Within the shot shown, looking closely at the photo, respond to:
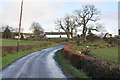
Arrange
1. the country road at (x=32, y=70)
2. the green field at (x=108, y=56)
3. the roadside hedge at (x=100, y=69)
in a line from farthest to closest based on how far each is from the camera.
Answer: the green field at (x=108, y=56), the country road at (x=32, y=70), the roadside hedge at (x=100, y=69)

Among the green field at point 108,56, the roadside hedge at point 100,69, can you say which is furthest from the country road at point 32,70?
the green field at point 108,56

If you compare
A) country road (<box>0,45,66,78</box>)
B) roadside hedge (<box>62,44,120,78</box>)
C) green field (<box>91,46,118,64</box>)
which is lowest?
green field (<box>91,46,118,64</box>)

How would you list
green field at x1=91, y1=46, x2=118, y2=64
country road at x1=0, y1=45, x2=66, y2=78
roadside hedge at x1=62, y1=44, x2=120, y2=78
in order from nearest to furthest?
roadside hedge at x1=62, y1=44, x2=120, y2=78, country road at x1=0, y1=45, x2=66, y2=78, green field at x1=91, y1=46, x2=118, y2=64

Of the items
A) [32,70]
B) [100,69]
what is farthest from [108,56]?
[100,69]

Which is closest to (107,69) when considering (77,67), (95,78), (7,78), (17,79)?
(95,78)

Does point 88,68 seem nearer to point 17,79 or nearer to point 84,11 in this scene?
point 17,79

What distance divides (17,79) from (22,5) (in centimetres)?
2097

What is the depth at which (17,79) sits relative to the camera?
373 inches

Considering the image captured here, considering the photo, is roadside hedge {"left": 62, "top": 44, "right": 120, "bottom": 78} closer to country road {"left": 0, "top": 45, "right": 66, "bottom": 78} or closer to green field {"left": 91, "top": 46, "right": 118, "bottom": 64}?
country road {"left": 0, "top": 45, "right": 66, "bottom": 78}

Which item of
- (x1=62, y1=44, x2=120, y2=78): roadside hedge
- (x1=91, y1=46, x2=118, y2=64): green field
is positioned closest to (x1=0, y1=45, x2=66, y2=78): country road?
(x1=62, y1=44, x2=120, y2=78): roadside hedge

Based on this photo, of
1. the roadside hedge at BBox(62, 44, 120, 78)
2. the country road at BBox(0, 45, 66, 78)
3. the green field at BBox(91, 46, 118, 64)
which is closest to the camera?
the roadside hedge at BBox(62, 44, 120, 78)

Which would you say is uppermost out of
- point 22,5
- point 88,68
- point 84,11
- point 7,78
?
point 84,11

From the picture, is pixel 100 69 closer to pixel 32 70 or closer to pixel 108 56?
pixel 32 70

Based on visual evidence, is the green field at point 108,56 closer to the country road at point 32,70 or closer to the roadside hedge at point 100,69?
the country road at point 32,70
